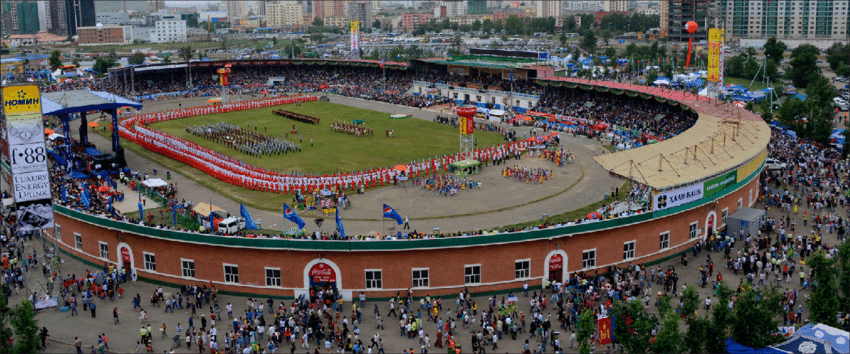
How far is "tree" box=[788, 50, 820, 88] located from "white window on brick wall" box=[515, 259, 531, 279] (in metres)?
85.4

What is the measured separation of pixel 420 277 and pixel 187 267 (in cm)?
1179

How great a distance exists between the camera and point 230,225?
131ft

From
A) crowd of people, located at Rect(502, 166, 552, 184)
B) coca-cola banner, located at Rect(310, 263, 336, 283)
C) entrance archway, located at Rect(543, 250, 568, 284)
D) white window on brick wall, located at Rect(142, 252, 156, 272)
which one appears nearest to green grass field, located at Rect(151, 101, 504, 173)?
crowd of people, located at Rect(502, 166, 552, 184)

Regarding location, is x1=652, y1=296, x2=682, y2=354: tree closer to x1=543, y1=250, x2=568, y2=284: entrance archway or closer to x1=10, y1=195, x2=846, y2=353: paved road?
x1=10, y1=195, x2=846, y2=353: paved road

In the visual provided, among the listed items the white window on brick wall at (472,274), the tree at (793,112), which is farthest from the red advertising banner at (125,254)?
the tree at (793,112)

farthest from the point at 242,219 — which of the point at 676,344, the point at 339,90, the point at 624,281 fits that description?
the point at 339,90

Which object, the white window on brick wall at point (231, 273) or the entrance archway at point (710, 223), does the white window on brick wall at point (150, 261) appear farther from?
the entrance archway at point (710, 223)

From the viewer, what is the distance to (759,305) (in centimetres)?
2845

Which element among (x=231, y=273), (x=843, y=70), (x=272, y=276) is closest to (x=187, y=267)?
(x=231, y=273)

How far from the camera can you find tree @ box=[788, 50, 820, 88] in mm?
106750

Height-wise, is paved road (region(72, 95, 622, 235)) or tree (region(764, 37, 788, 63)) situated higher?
tree (region(764, 37, 788, 63))

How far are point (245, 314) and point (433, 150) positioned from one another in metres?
33.5

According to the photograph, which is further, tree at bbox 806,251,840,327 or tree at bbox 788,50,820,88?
tree at bbox 788,50,820,88

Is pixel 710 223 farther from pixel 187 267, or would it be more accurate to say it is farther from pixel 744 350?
pixel 187 267
